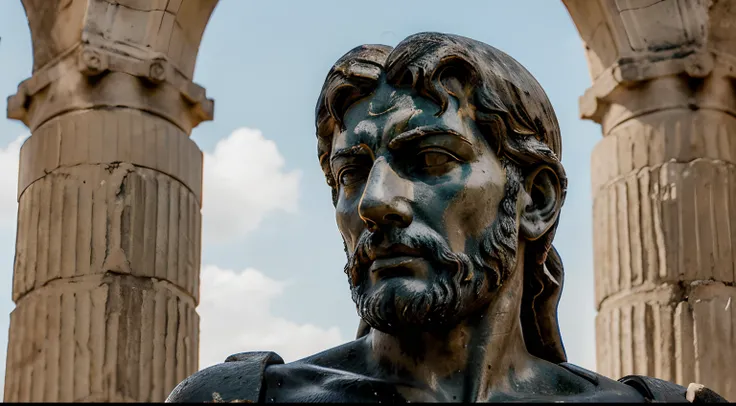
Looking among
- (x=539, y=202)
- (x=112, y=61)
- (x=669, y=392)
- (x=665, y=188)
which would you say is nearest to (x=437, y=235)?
(x=539, y=202)

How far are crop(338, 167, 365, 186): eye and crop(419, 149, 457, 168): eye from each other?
19 centimetres

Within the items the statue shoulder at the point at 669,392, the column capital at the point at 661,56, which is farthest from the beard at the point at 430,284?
the column capital at the point at 661,56

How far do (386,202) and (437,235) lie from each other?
0.17 metres

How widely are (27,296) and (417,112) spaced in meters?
9.89

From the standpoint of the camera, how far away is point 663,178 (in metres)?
15.9

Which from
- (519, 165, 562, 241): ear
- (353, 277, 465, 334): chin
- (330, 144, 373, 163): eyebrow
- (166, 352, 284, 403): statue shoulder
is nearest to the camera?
(353, 277, 465, 334): chin

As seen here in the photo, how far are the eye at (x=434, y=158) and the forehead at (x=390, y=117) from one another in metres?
0.07

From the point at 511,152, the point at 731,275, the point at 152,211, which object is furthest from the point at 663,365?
the point at 511,152

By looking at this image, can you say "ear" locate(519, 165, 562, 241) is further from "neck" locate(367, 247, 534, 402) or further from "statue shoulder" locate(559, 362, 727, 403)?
"statue shoulder" locate(559, 362, 727, 403)

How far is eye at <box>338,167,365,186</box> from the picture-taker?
6.44 meters

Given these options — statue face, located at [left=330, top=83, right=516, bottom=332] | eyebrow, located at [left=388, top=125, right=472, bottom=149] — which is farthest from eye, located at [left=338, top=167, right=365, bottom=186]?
eyebrow, located at [left=388, top=125, right=472, bottom=149]

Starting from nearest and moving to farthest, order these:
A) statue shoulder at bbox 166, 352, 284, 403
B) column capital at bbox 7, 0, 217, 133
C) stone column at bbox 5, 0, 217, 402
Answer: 1. statue shoulder at bbox 166, 352, 284, 403
2. stone column at bbox 5, 0, 217, 402
3. column capital at bbox 7, 0, 217, 133

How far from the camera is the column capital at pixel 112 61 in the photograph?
1633cm

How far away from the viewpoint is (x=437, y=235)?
6230mm
